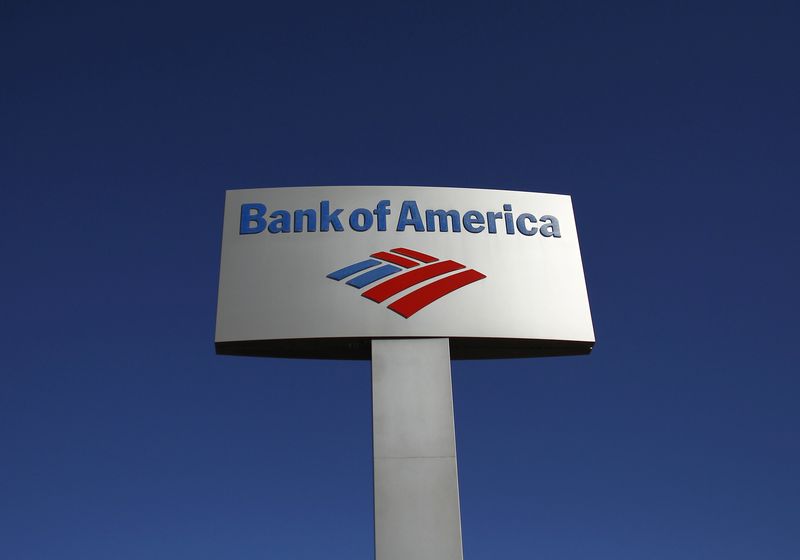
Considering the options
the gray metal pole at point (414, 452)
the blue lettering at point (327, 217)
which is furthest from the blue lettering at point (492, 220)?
the blue lettering at point (327, 217)

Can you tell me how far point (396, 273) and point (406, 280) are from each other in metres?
0.21

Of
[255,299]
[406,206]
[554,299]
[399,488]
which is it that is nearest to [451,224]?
[406,206]

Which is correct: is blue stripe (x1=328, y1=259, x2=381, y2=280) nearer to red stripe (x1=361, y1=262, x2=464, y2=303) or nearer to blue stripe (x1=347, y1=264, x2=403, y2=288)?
blue stripe (x1=347, y1=264, x2=403, y2=288)

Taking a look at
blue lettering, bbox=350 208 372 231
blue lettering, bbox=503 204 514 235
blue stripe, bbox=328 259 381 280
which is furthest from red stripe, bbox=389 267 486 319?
blue lettering, bbox=350 208 372 231

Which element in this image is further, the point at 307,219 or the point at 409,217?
the point at 409,217

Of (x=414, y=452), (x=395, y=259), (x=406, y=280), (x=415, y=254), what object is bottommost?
(x=414, y=452)

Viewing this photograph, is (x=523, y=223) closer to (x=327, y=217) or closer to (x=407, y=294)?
(x=407, y=294)

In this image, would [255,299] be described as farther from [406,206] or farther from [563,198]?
[563,198]

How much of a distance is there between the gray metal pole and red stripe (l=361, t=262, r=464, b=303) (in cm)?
78

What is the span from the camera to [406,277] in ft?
40.9

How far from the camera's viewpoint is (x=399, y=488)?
430 inches

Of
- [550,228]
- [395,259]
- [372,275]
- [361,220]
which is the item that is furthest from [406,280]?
[550,228]

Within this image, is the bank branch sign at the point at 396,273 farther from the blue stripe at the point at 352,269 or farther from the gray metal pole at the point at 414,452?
the gray metal pole at the point at 414,452

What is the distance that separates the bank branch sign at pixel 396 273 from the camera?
477 inches
